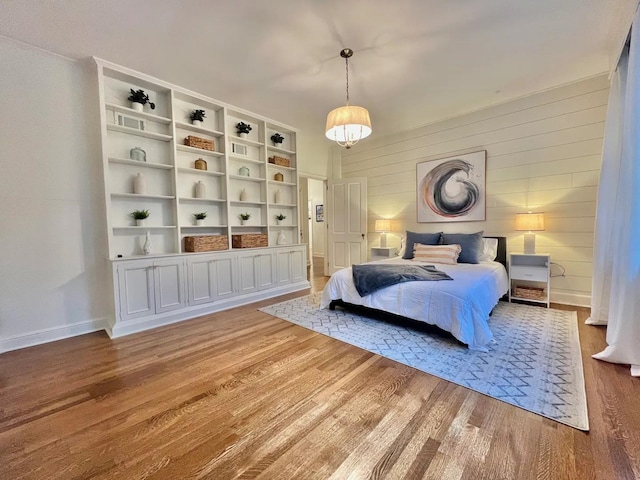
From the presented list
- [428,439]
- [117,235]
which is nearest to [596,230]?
[428,439]

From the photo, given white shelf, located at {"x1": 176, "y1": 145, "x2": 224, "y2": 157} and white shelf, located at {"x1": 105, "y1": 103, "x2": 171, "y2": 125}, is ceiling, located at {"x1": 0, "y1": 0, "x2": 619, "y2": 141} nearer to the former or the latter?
white shelf, located at {"x1": 105, "y1": 103, "x2": 171, "y2": 125}

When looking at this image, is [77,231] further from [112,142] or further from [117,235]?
[112,142]

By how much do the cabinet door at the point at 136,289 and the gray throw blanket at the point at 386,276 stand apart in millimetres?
2352

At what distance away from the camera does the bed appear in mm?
2352

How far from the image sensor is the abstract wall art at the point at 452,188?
13.6ft

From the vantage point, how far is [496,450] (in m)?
1.30

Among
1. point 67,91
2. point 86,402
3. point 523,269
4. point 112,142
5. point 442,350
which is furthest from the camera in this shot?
point 523,269

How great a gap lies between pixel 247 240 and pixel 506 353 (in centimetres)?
334

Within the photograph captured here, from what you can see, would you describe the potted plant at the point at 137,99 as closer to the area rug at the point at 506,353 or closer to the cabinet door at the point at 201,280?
the cabinet door at the point at 201,280

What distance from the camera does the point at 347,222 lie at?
218 inches

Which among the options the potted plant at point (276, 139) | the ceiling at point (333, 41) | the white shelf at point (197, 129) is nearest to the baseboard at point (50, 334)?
the white shelf at point (197, 129)

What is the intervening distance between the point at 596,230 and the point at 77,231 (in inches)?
218

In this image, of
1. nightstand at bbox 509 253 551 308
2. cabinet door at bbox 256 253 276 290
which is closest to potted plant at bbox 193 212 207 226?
cabinet door at bbox 256 253 276 290

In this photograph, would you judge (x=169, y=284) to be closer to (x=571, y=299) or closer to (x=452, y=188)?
(x=452, y=188)
